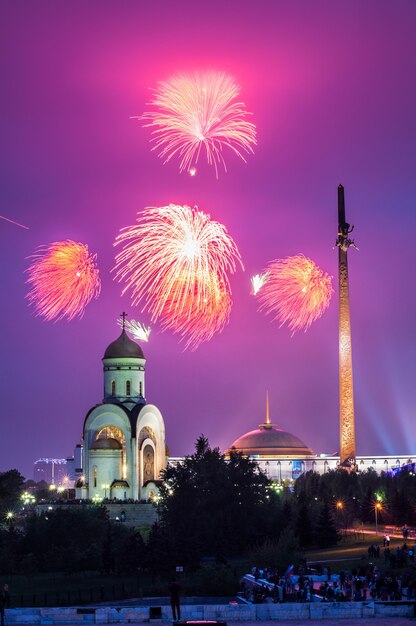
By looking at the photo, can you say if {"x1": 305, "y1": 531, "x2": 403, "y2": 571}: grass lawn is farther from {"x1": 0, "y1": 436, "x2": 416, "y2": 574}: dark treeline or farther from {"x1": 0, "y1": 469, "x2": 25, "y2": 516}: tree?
{"x1": 0, "y1": 469, "x2": 25, "y2": 516}: tree

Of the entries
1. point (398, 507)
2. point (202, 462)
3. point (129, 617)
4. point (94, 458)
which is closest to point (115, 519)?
point (94, 458)

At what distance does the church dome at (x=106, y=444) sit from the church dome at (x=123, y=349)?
318 inches

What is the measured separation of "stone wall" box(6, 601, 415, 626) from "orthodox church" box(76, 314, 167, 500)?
60.7 metres

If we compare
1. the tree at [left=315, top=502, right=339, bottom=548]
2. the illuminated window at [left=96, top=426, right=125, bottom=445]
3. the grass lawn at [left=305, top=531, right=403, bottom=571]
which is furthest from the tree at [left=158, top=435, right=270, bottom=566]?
the illuminated window at [left=96, top=426, right=125, bottom=445]

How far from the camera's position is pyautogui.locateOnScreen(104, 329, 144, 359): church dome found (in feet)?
356

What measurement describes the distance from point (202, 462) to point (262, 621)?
43.6 metres

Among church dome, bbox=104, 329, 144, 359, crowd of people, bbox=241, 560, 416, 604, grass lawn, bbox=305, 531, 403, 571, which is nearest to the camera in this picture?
crowd of people, bbox=241, 560, 416, 604

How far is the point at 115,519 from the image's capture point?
9675cm

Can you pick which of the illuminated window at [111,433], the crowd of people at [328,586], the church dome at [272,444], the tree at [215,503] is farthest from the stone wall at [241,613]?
the church dome at [272,444]

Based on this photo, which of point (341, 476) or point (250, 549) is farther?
point (341, 476)

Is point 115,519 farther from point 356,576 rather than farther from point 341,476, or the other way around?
point 356,576

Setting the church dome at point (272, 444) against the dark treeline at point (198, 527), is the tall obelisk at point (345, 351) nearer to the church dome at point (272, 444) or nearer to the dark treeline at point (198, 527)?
the dark treeline at point (198, 527)

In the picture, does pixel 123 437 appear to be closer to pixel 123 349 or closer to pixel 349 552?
pixel 123 349

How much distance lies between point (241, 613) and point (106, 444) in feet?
210
